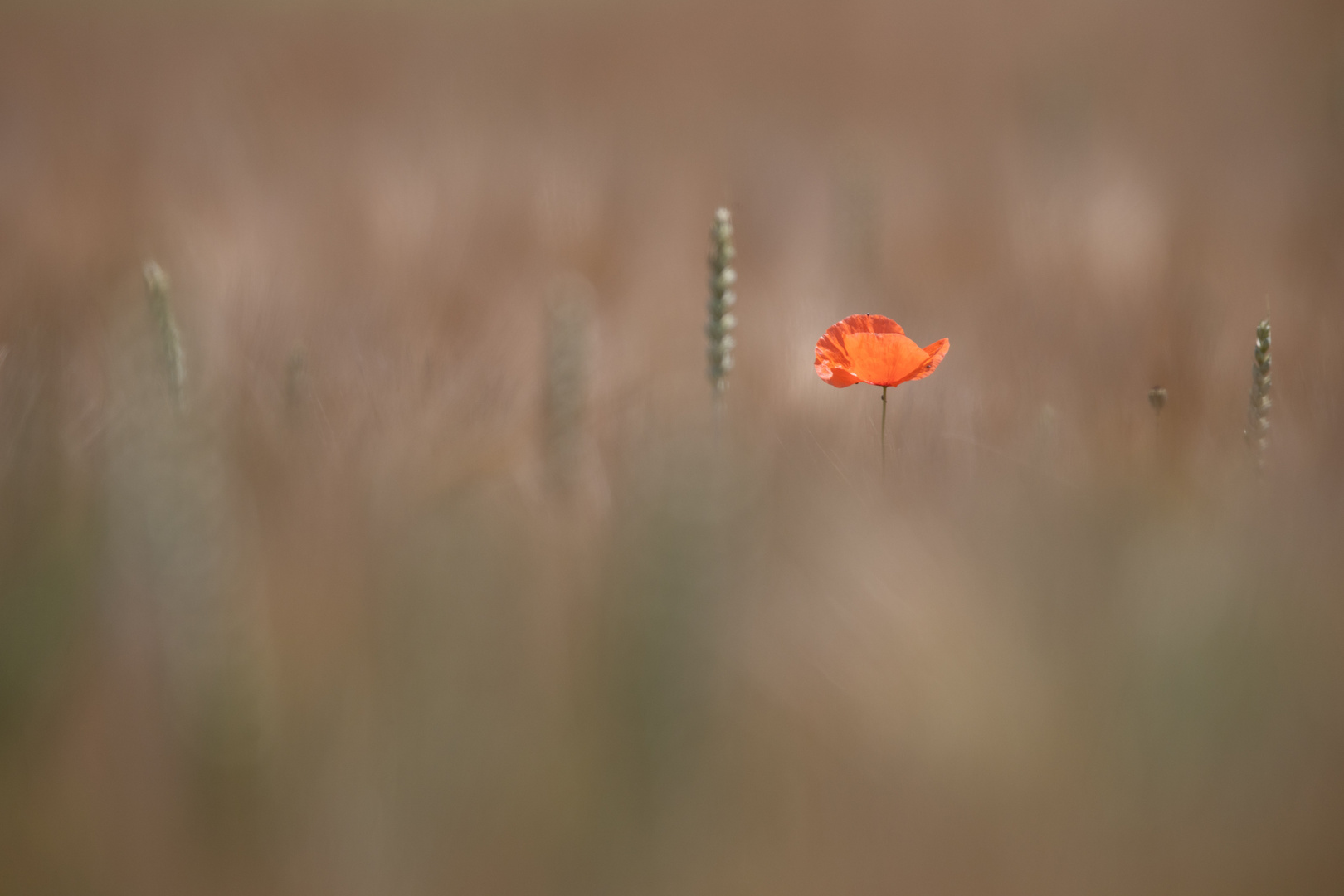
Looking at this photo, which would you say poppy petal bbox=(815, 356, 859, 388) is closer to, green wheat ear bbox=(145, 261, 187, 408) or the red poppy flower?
the red poppy flower

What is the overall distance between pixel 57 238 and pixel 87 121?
0.67m

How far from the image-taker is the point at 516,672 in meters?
0.22

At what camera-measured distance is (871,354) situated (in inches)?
27.4

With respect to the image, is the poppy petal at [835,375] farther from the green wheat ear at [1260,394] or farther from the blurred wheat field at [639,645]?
the green wheat ear at [1260,394]

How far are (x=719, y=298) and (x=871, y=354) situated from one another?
14 cm

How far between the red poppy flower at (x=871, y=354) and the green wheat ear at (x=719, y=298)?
0.08 metres

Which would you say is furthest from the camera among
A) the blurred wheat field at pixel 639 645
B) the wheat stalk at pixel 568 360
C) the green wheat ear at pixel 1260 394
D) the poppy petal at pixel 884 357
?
the poppy petal at pixel 884 357

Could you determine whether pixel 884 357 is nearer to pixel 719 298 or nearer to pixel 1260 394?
pixel 719 298

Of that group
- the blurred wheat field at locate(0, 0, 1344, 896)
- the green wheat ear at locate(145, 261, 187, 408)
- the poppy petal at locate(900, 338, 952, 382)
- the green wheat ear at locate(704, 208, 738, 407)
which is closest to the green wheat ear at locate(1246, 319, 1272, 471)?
the blurred wheat field at locate(0, 0, 1344, 896)

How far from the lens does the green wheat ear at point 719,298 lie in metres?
0.73

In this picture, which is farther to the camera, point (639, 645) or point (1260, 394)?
point (1260, 394)

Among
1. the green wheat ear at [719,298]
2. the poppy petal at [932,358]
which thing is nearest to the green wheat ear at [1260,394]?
the poppy petal at [932,358]

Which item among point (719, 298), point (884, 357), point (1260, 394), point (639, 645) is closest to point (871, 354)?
point (884, 357)

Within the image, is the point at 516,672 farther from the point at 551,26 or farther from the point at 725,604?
the point at 551,26
